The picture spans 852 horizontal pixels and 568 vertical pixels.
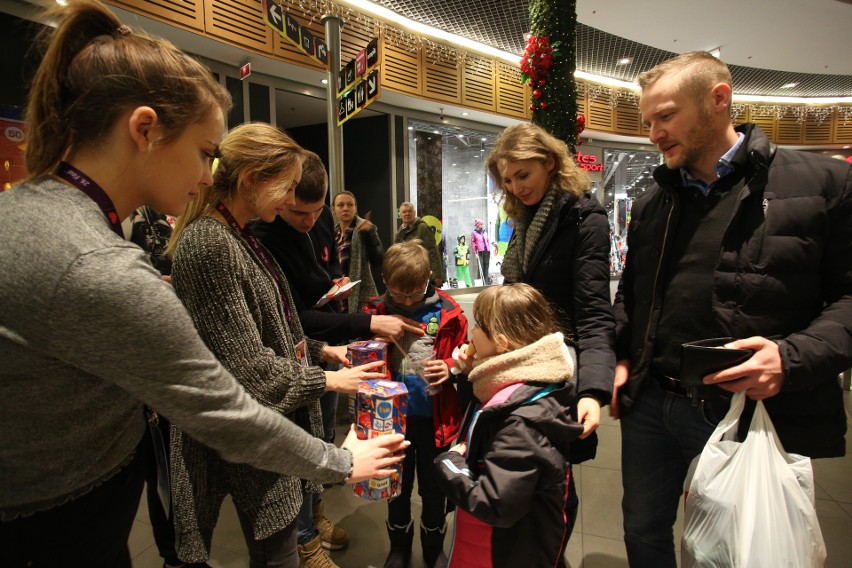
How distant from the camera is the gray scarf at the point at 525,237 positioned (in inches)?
64.8

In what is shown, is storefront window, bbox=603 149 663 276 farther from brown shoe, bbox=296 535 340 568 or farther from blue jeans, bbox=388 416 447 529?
brown shoe, bbox=296 535 340 568

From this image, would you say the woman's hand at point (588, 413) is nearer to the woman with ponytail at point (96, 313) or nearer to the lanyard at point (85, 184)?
the woman with ponytail at point (96, 313)

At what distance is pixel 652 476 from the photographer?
1.50m

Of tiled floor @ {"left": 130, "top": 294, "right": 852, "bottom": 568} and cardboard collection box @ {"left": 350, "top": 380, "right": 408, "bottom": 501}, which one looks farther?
tiled floor @ {"left": 130, "top": 294, "right": 852, "bottom": 568}

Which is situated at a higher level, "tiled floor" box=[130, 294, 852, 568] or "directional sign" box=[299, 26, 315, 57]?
"directional sign" box=[299, 26, 315, 57]

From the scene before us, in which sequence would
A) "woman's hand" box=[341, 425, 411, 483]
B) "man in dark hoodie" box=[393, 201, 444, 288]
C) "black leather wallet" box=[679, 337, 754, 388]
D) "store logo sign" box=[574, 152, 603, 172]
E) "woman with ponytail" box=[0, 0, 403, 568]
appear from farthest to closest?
"store logo sign" box=[574, 152, 603, 172] → "man in dark hoodie" box=[393, 201, 444, 288] → "black leather wallet" box=[679, 337, 754, 388] → "woman's hand" box=[341, 425, 411, 483] → "woman with ponytail" box=[0, 0, 403, 568]

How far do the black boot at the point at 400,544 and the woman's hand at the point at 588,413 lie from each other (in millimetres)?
1012

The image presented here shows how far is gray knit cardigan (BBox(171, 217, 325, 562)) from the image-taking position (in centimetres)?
110

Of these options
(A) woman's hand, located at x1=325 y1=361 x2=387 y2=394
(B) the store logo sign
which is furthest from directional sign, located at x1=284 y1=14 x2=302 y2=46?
(B) the store logo sign

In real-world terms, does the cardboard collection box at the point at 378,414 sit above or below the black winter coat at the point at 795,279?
below

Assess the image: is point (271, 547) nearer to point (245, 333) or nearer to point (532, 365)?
point (245, 333)

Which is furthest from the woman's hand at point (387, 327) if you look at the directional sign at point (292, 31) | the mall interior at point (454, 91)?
the directional sign at point (292, 31)

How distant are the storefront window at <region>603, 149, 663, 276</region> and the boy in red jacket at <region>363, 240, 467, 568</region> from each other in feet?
31.9

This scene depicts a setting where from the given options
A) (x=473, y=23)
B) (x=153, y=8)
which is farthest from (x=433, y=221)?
(x=153, y=8)
